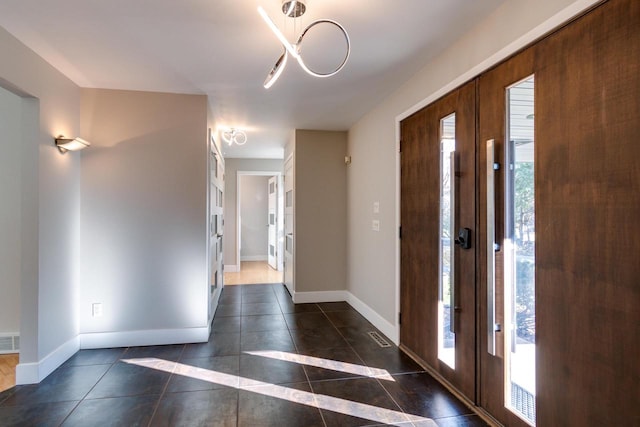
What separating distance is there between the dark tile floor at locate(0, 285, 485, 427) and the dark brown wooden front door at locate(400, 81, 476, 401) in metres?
0.24

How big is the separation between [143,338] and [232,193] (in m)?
4.08

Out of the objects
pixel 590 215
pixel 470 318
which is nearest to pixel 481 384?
pixel 470 318

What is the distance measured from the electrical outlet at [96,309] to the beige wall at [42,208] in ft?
0.73

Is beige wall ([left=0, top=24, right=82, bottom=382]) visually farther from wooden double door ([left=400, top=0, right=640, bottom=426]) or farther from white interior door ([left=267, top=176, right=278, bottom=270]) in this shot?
white interior door ([left=267, top=176, right=278, bottom=270])

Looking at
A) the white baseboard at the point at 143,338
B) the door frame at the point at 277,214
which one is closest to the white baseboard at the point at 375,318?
the white baseboard at the point at 143,338

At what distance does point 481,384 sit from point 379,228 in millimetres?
1816

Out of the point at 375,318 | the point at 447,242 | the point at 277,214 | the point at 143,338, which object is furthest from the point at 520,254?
the point at 277,214

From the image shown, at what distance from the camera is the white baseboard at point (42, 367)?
8.05ft

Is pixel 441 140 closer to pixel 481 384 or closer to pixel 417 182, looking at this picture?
pixel 417 182

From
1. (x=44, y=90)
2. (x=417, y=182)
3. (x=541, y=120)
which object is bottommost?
(x=417, y=182)

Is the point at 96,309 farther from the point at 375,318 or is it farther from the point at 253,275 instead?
the point at 253,275

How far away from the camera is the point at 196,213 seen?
3.30 metres

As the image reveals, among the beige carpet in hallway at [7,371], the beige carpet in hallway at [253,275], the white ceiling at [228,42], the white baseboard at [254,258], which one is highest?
the white ceiling at [228,42]

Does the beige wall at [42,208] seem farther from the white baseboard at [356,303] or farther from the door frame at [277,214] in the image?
the door frame at [277,214]
